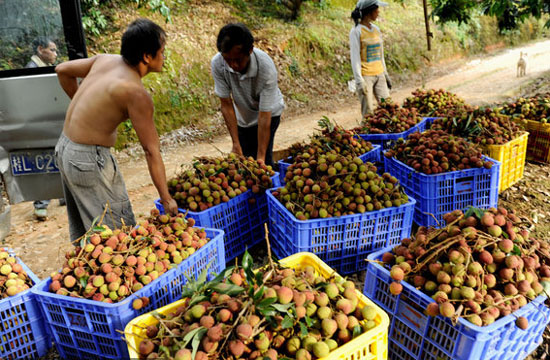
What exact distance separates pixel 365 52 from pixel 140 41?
3620 mm

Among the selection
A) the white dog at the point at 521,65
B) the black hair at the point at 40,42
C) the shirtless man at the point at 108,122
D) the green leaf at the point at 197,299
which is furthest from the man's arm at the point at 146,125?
the white dog at the point at 521,65

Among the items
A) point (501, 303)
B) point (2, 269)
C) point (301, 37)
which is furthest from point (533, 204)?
point (301, 37)

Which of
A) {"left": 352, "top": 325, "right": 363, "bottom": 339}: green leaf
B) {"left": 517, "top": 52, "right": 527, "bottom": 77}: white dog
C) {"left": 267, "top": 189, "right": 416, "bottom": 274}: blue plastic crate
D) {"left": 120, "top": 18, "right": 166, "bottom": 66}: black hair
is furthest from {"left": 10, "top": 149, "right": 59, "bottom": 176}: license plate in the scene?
{"left": 517, "top": 52, "right": 527, "bottom": 77}: white dog

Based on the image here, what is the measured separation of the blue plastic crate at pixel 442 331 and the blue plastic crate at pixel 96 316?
3.09ft

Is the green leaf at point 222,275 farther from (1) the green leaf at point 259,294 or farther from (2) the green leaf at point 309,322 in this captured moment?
(2) the green leaf at point 309,322

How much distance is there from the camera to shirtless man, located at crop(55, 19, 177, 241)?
256 centimetres

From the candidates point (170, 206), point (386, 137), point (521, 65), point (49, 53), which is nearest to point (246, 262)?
point (170, 206)

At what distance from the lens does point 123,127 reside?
714 cm

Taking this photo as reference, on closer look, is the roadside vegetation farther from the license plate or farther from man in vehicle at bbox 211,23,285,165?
man in vehicle at bbox 211,23,285,165

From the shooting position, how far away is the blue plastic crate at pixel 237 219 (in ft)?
9.33

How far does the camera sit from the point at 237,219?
10.1ft

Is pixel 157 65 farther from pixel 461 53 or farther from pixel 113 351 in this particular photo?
pixel 461 53

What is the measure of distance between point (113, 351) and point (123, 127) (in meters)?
5.77

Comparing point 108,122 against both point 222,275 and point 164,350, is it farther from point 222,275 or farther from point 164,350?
point 164,350
